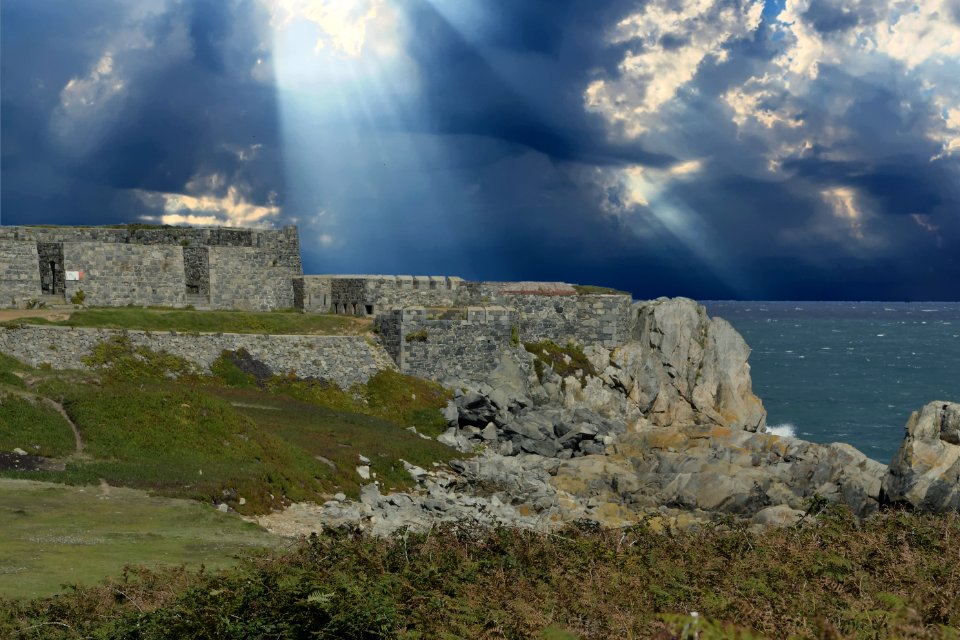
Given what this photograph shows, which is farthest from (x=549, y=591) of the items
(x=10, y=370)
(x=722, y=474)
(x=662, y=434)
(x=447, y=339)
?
(x=447, y=339)

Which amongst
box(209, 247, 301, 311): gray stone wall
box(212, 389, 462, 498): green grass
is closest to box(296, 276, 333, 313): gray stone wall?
box(209, 247, 301, 311): gray stone wall

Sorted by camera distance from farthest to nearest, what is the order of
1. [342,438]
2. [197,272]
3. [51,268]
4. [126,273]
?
[197,272]
[126,273]
[51,268]
[342,438]

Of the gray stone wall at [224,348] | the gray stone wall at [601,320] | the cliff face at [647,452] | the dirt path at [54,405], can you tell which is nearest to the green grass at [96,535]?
the cliff face at [647,452]

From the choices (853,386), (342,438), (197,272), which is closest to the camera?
(342,438)

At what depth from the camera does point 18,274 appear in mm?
53781

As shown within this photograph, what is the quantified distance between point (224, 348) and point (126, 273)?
35.1 ft

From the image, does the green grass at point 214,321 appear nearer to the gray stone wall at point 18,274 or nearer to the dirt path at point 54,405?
the gray stone wall at point 18,274

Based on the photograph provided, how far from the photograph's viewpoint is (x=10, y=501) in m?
26.8

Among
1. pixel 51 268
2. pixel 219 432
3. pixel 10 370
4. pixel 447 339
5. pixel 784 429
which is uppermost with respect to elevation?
pixel 51 268

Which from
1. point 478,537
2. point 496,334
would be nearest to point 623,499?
point 496,334

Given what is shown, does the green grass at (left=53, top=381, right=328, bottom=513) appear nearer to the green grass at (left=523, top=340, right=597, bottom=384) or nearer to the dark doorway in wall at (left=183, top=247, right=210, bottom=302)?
the dark doorway in wall at (left=183, top=247, right=210, bottom=302)

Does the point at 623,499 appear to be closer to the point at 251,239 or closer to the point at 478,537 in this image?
the point at 478,537

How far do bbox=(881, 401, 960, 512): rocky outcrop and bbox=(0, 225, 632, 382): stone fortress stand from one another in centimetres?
2820

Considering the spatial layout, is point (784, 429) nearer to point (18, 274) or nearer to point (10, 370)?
point (18, 274)
